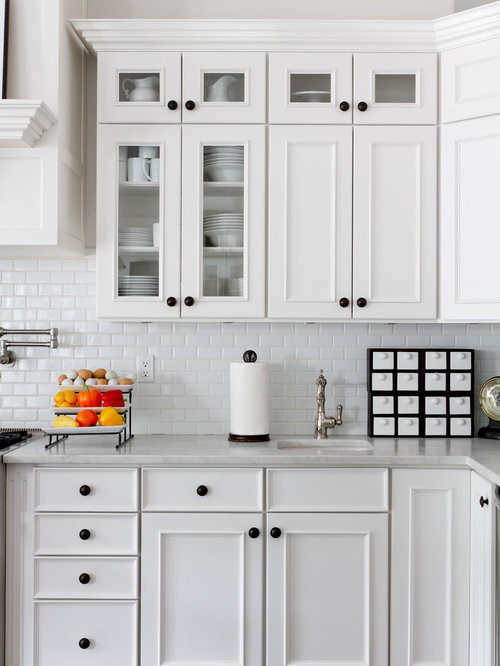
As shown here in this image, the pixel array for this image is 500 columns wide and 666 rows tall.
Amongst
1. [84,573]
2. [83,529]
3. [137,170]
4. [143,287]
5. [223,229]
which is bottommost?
[84,573]

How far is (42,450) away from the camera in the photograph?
8.18 ft

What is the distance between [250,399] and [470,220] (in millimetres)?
1147

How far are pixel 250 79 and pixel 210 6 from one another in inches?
24.0

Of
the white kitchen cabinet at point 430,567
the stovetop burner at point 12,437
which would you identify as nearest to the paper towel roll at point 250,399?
the white kitchen cabinet at point 430,567

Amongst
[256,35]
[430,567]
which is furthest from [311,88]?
[430,567]

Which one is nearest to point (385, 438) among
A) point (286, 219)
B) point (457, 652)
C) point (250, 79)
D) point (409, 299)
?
point (409, 299)

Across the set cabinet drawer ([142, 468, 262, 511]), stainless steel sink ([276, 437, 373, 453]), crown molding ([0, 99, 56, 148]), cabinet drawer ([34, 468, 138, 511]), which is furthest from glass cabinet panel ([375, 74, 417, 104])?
cabinet drawer ([34, 468, 138, 511])

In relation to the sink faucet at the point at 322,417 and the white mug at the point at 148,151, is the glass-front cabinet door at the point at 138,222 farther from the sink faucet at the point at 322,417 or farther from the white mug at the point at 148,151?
the sink faucet at the point at 322,417

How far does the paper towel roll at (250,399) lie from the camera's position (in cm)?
268

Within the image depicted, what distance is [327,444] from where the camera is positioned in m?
2.82

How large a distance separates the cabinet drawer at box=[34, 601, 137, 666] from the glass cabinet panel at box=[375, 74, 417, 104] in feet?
Answer: 7.29

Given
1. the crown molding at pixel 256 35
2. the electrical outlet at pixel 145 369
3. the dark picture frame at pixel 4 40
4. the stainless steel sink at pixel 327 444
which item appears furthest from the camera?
the electrical outlet at pixel 145 369

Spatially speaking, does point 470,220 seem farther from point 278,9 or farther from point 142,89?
point 142,89

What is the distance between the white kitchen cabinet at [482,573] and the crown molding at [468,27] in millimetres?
1702
